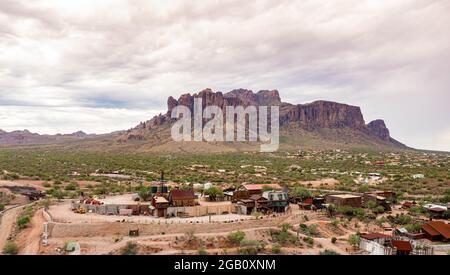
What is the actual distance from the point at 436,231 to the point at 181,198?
20.7m

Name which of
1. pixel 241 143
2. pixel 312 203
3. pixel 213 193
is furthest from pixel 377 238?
pixel 241 143

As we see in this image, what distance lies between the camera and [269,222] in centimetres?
2944

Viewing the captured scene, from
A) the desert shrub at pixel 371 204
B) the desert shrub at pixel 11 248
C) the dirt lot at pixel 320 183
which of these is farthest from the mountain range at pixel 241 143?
the desert shrub at pixel 11 248

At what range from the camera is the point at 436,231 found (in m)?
27.0

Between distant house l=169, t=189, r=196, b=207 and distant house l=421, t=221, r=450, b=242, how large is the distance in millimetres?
19174

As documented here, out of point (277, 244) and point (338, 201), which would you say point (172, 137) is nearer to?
point (338, 201)

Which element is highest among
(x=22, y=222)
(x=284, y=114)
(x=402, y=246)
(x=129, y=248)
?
(x=284, y=114)

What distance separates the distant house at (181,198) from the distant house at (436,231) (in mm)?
19174

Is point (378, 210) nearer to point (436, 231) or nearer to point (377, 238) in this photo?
point (436, 231)

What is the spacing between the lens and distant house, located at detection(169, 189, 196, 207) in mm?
32656

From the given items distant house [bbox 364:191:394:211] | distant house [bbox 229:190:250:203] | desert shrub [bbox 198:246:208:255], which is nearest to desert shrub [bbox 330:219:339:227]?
distant house [bbox 364:191:394:211]
